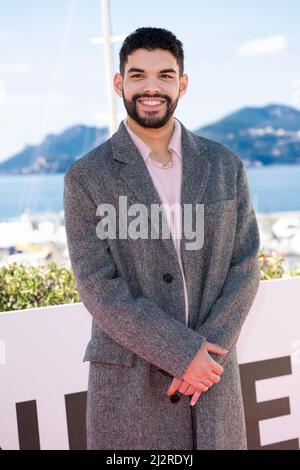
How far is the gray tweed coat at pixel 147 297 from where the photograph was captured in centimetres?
163

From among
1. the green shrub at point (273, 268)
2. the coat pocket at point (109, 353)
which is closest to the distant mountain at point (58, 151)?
the green shrub at point (273, 268)

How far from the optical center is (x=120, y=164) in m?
1.71

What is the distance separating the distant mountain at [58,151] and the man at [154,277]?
208 feet

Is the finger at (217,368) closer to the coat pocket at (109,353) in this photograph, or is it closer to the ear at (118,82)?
the coat pocket at (109,353)

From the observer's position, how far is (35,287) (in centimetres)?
285

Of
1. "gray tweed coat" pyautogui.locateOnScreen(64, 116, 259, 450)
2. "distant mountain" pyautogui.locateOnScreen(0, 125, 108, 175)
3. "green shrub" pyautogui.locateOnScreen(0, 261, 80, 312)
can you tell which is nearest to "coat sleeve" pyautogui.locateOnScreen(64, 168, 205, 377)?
"gray tweed coat" pyautogui.locateOnScreen(64, 116, 259, 450)

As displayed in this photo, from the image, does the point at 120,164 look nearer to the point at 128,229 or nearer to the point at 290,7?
the point at 128,229

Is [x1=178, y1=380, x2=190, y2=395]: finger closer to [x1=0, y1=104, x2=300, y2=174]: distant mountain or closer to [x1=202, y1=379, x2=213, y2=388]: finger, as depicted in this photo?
[x1=202, y1=379, x2=213, y2=388]: finger

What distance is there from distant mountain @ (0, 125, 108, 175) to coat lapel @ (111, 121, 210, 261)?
63290 mm

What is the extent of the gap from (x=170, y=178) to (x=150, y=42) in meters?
0.34

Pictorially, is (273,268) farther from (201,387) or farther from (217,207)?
(201,387)

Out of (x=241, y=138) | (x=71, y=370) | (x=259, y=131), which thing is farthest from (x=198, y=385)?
(x=259, y=131)

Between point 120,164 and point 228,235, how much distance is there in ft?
1.05
